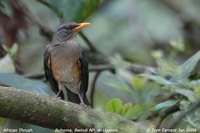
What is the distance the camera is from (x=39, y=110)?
155 inches

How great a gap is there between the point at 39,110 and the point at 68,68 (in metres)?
1.85

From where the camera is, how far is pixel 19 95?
3943mm

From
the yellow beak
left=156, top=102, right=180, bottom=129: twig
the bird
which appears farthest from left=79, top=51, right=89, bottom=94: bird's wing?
left=156, top=102, right=180, bottom=129: twig

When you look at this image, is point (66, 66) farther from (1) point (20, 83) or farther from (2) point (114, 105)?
(2) point (114, 105)

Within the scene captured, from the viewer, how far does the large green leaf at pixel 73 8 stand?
532cm

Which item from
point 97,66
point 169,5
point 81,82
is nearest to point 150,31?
point 169,5

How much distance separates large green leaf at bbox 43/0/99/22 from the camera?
5.32 m

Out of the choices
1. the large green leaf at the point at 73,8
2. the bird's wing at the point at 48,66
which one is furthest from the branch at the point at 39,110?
the bird's wing at the point at 48,66

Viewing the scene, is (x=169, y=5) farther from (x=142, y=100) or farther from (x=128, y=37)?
(x=142, y=100)

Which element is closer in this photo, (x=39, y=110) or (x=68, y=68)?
(x=39, y=110)

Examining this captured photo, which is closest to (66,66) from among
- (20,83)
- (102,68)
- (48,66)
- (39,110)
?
(48,66)

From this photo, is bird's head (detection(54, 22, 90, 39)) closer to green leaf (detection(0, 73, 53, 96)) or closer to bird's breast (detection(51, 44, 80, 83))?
bird's breast (detection(51, 44, 80, 83))

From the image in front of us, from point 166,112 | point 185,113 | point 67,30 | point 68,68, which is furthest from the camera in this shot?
point 67,30

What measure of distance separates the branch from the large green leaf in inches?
55.2
